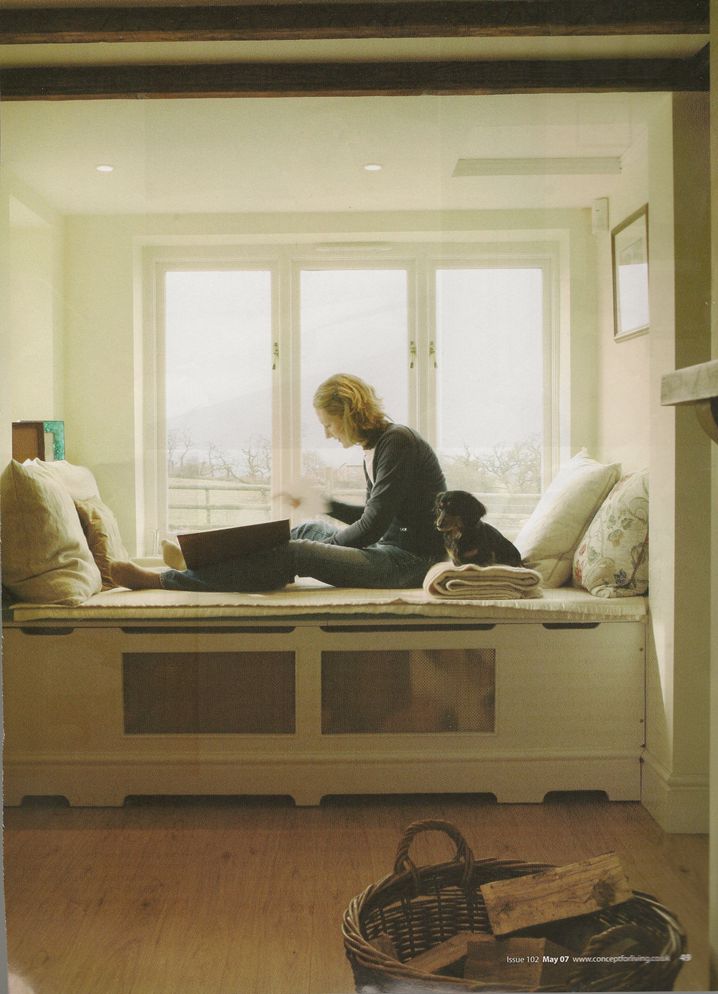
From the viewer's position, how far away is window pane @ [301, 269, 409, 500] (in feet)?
5.50

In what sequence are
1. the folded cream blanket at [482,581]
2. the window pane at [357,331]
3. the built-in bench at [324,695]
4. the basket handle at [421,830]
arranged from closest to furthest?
the basket handle at [421,830], the window pane at [357,331], the folded cream blanket at [482,581], the built-in bench at [324,695]

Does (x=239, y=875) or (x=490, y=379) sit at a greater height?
(x=490, y=379)

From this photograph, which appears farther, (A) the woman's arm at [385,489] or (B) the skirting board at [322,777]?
(B) the skirting board at [322,777]

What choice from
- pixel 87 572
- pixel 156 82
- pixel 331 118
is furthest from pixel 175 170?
pixel 87 572

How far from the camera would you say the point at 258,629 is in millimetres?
1979

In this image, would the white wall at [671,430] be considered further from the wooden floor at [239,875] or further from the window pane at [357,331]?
the window pane at [357,331]

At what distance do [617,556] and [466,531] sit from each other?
467 millimetres

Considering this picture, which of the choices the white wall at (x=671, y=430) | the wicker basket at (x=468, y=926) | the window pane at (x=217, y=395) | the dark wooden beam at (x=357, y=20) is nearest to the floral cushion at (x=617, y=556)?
the white wall at (x=671, y=430)

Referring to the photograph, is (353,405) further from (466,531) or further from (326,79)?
(326,79)

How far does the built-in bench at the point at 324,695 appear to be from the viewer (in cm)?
189

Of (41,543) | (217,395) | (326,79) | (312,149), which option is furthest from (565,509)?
(41,543)

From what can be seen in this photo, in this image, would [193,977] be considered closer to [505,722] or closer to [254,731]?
[254,731]

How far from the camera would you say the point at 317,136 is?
5.65 feet

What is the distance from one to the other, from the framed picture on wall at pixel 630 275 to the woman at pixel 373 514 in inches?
20.9
